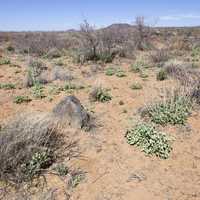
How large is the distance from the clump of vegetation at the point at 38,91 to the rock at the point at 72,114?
161 cm

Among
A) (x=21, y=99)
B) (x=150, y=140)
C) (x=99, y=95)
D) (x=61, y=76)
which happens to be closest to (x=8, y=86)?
(x=21, y=99)

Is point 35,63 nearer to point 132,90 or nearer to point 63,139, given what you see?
A: point 132,90

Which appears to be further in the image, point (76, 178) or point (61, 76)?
point (61, 76)

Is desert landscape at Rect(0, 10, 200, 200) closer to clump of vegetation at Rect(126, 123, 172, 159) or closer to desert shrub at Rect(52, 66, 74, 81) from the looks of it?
clump of vegetation at Rect(126, 123, 172, 159)

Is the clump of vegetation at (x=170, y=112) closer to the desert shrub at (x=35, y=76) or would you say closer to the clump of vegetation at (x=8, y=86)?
the desert shrub at (x=35, y=76)

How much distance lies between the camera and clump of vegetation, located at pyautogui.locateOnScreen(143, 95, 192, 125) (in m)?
5.75

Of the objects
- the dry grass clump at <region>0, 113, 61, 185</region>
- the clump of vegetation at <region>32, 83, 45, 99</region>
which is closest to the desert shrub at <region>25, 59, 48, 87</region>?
the clump of vegetation at <region>32, 83, 45, 99</region>

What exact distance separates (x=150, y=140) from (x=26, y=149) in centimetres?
190

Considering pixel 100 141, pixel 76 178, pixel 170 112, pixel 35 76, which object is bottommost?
pixel 76 178

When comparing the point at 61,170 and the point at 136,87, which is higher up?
the point at 136,87

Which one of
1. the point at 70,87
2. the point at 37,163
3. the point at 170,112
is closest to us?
the point at 37,163

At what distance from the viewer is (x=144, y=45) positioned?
16922 mm

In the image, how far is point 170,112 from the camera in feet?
19.2

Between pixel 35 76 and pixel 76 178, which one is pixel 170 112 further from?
pixel 35 76
